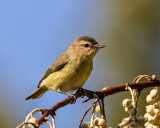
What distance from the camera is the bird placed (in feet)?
11.5

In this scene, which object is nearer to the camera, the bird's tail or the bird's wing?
the bird's wing

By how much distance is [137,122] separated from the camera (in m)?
1.66

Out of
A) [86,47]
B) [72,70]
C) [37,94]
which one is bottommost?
[37,94]

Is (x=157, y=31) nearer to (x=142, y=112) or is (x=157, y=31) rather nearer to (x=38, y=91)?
(x=142, y=112)

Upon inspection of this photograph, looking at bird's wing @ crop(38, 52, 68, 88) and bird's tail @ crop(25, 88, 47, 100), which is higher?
bird's wing @ crop(38, 52, 68, 88)

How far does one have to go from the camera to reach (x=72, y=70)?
3.60 m

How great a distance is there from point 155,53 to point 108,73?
883 millimetres

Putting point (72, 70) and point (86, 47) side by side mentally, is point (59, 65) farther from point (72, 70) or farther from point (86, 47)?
point (86, 47)

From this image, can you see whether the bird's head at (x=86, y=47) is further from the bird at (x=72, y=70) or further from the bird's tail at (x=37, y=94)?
the bird's tail at (x=37, y=94)

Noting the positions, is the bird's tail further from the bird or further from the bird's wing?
the bird's wing

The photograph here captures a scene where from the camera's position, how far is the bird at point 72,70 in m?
3.51

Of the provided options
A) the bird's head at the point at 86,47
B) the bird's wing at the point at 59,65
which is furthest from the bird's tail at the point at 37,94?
the bird's head at the point at 86,47

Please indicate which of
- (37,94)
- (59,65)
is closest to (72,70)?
(59,65)

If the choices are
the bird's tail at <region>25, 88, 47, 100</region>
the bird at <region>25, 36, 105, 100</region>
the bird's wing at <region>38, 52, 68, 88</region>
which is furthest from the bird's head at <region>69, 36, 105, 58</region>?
the bird's tail at <region>25, 88, 47, 100</region>
